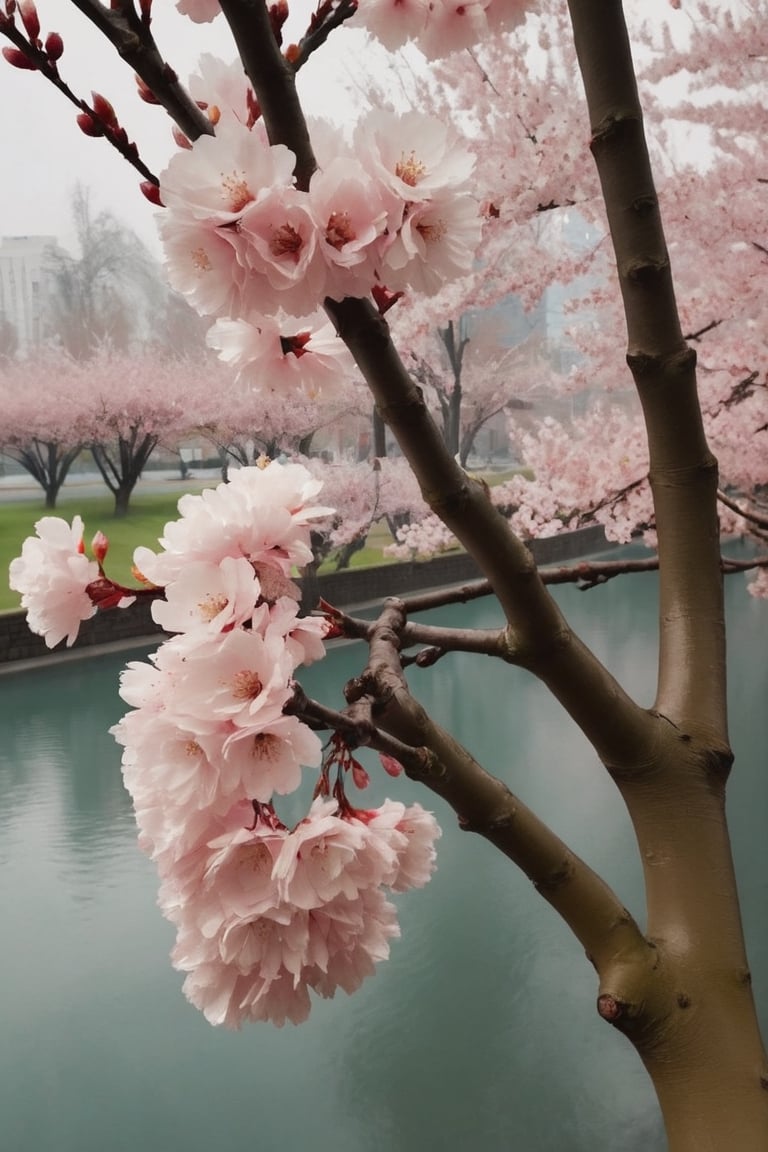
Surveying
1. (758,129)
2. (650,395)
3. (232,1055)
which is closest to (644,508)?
(758,129)

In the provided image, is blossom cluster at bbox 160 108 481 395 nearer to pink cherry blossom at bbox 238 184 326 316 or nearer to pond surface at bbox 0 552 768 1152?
pink cherry blossom at bbox 238 184 326 316

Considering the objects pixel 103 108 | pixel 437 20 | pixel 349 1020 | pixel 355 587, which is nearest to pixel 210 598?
pixel 103 108

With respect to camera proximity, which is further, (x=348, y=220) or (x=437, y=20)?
(x=437, y=20)

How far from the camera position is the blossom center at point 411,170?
34cm

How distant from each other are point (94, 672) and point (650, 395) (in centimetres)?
433

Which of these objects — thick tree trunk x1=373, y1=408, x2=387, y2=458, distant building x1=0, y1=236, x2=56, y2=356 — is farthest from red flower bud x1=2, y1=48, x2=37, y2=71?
distant building x1=0, y1=236, x2=56, y2=356

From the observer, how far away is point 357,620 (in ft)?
1.56

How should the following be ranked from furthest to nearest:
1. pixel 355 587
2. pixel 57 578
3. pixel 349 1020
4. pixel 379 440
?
pixel 379 440
pixel 355 587
pixel 349 1020
pixel 57 578

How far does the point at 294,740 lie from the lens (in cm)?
34

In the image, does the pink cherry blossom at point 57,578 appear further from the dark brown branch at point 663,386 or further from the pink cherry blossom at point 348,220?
the dark brown branch at point 663,386

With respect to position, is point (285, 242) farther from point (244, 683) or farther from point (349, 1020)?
point (349, 1020)

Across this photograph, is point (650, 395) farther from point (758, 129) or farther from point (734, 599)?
point (734, 599)

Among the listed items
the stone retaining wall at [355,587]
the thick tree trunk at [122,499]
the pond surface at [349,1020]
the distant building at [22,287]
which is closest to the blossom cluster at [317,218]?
the pond surface at [349,1020]

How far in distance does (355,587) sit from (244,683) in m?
5.51
